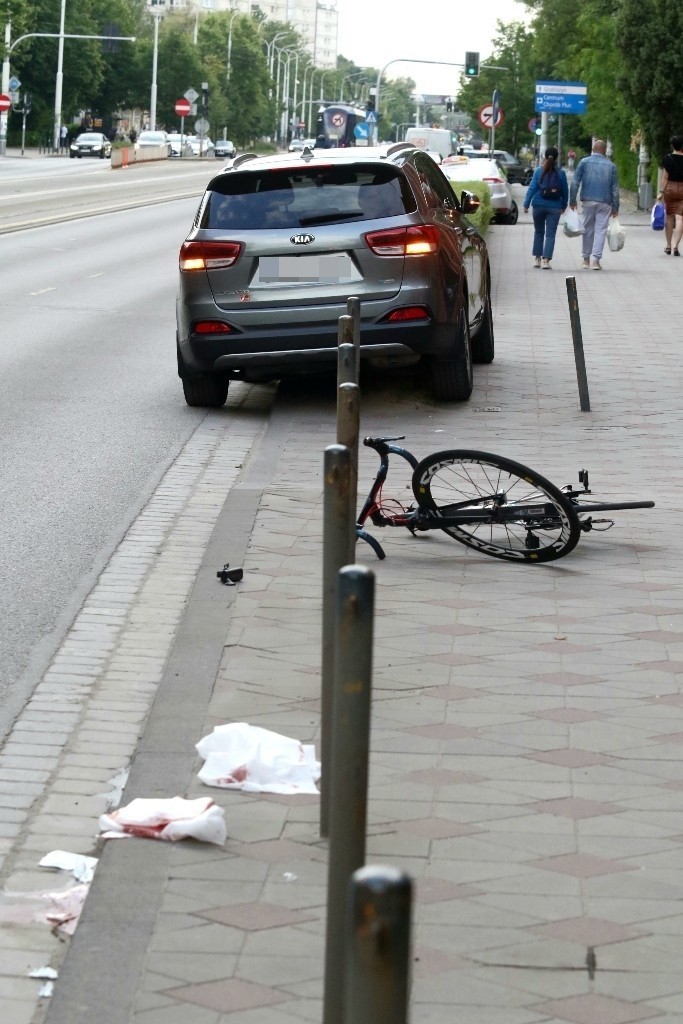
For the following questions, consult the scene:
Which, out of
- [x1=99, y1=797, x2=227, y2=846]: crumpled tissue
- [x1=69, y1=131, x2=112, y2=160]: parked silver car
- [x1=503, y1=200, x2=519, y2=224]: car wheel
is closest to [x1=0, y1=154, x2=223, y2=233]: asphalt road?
[x1=503, y1=200, x2=519, y2=224]: car wheel

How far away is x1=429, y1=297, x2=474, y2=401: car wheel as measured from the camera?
11.5m

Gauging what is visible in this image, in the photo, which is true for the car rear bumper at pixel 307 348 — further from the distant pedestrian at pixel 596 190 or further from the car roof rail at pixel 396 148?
the distant pedestrian at pixel 596 190

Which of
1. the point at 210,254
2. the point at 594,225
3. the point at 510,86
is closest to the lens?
the point at 210,254

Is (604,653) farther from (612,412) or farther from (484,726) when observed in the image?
(612,412)

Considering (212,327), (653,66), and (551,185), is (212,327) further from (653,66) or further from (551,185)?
(653,66)

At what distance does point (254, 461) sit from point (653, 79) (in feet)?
94.5

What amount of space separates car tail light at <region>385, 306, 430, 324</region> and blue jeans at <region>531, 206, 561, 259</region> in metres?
12.9

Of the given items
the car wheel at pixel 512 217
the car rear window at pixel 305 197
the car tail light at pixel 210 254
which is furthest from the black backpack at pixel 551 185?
the car wheel at pixel 512 217

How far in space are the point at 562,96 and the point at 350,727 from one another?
3788cm

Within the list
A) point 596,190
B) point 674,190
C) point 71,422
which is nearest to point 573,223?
point 596,190

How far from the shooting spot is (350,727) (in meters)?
2.56

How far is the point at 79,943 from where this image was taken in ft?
11.5

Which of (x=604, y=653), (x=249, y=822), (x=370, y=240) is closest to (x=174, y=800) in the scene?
(x=249, y=822)

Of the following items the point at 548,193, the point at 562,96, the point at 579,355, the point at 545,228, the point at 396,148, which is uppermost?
the point at 562,96
